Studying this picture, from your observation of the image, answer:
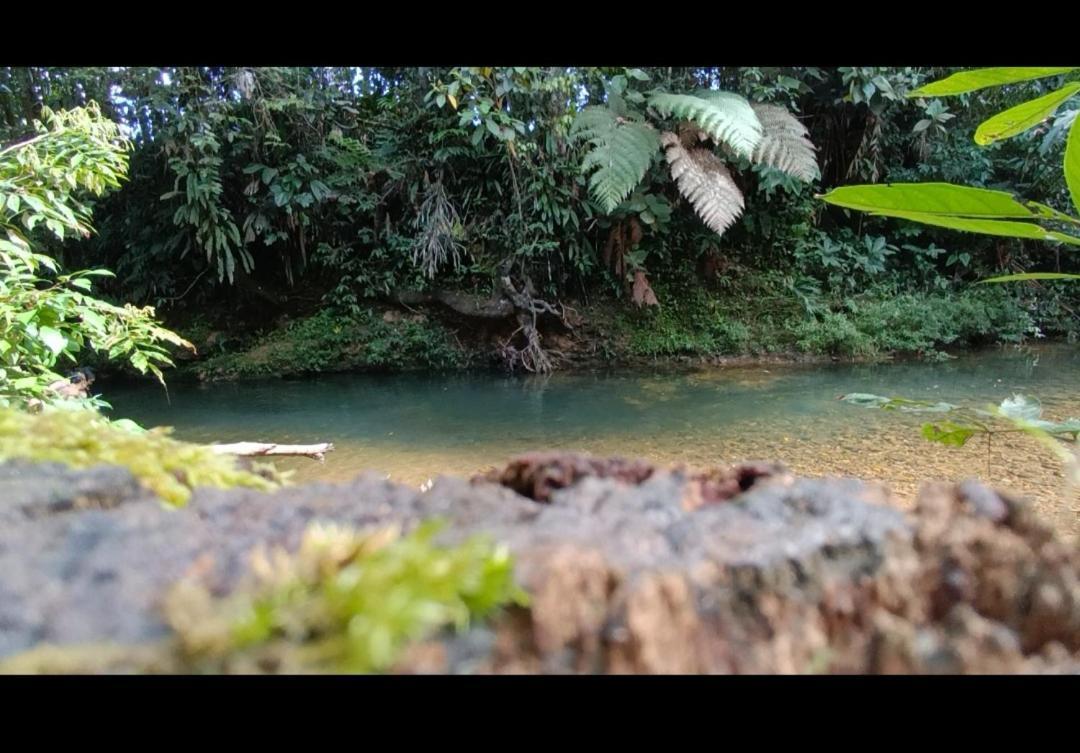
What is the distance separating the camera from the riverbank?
23.8 feet

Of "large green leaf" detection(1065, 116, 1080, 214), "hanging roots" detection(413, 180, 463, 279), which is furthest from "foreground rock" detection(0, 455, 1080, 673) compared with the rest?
"hanging roots" detection(413, 180, 463, 279)

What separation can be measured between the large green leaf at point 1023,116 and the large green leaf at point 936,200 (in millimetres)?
145

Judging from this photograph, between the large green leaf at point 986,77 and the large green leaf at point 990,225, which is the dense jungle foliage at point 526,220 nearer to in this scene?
the large green leaf at point 986,77

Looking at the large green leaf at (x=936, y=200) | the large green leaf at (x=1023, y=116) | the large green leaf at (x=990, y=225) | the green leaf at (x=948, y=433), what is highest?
the large green leaf at (x=1023, y=116)

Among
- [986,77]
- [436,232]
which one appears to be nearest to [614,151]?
[436,232]

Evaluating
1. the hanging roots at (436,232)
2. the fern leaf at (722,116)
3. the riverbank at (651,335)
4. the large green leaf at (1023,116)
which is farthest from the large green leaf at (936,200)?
the hanging roots at (436,232)

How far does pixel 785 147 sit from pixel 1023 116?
22.7 feet

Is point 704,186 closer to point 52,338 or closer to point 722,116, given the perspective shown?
point 722,116

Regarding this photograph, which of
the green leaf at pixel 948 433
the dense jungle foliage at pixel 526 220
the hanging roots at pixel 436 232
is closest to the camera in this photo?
the green leaf at pixel 948 433

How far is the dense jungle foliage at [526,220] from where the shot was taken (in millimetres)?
7143
